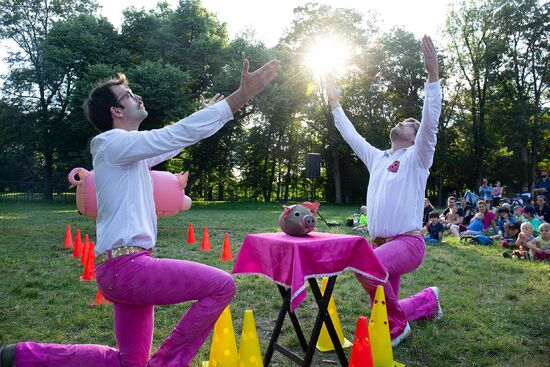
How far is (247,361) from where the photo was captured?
11.7 feet

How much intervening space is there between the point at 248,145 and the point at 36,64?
53.8 feet

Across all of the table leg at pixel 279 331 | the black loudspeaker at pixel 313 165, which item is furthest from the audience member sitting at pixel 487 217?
the table leg at pixel 279 331

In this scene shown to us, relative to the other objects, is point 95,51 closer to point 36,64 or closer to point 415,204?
point 36,64

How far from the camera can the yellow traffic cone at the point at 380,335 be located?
12.5 feet

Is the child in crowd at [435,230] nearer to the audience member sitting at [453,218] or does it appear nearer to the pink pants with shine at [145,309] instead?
the audience member sitting at [453,218]

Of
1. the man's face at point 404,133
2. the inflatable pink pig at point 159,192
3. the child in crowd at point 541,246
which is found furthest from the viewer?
the child in crowd at point 541,246

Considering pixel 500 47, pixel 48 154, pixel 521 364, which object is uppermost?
pixel 500 47

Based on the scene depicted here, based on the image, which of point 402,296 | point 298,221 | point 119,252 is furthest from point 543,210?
point 119,252

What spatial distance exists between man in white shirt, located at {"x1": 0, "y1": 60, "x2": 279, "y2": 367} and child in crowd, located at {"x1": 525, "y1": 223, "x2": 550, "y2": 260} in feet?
27.8

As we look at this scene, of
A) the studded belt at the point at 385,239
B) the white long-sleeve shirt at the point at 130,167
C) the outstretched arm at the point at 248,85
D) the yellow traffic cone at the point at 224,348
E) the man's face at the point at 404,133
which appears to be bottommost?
the yellow traffic cone at the point at 224,348

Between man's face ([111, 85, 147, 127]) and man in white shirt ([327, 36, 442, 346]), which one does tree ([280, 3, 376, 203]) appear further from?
man's face ([111, 85, 147, 127])

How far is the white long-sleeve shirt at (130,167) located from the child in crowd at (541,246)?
345 inches

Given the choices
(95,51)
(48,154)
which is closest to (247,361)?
(95,51)

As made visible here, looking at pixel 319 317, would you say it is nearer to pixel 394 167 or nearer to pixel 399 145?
pixel 394 167
